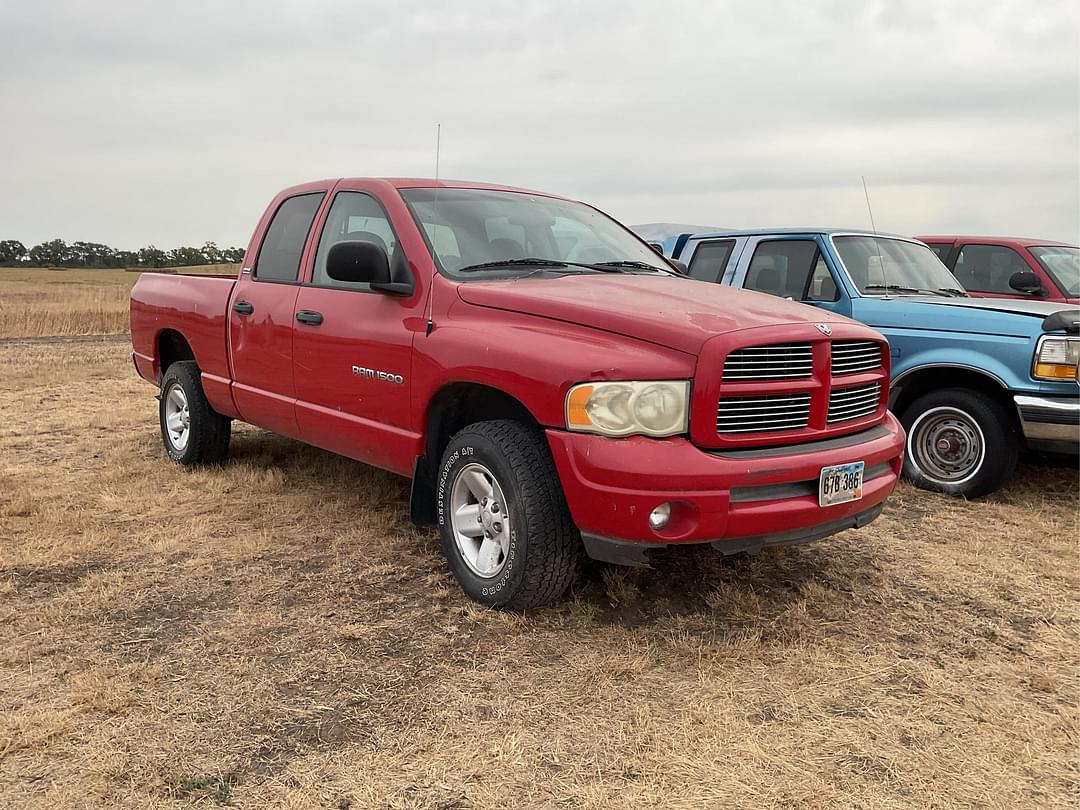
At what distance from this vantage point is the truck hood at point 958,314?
5.63 metres

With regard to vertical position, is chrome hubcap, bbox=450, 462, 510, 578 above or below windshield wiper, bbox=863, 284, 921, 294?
below

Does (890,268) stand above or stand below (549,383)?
above

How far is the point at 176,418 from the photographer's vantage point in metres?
6.46

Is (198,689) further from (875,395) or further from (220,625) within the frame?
(875,395)

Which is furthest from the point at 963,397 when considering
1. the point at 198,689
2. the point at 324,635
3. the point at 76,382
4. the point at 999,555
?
the point at 76,382

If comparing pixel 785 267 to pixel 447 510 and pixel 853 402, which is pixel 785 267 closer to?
pixel 853 402

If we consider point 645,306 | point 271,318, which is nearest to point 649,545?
point 645,306

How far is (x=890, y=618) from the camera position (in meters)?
3.87

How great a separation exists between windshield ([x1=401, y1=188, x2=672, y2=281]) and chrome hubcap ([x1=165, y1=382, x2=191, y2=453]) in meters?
2.72

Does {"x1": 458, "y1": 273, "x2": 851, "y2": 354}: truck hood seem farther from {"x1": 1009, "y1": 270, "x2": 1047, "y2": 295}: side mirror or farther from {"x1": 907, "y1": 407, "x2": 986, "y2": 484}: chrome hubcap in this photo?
{"x1": 1009, "y1": 270, "x2": 1047, "y2": 295}: side mirror

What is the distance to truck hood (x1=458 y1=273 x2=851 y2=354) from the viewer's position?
11.1 ft

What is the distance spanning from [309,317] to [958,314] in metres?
4.17

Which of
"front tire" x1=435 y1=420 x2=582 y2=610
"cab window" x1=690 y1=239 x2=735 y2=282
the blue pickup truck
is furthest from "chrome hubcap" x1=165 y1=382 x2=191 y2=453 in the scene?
the blue pickup truck

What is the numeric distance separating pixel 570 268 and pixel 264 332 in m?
1.93
